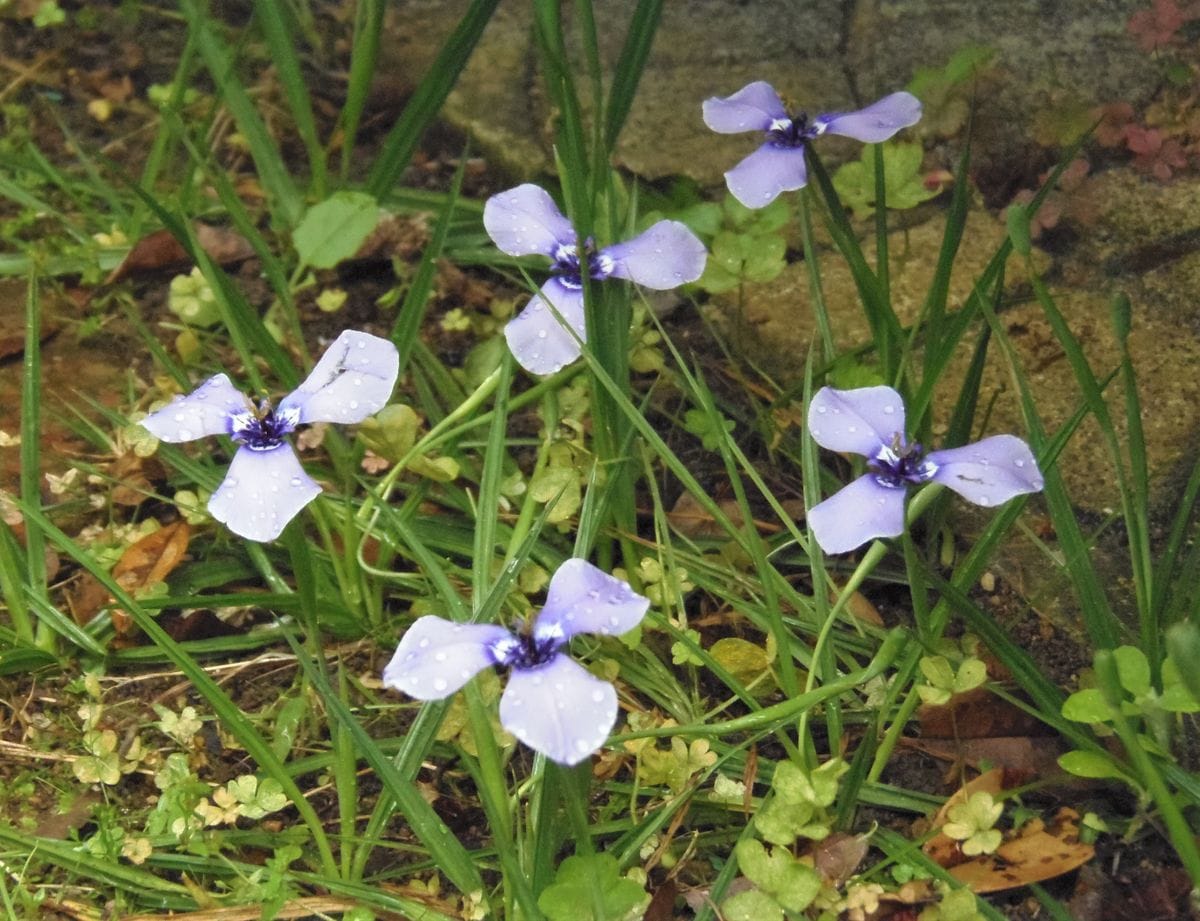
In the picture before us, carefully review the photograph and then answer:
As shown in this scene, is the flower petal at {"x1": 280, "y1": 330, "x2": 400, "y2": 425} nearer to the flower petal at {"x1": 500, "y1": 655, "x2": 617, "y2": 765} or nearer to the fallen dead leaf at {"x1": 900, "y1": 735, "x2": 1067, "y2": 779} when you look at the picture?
the flower petal at {"x1": 500, "y1": 655, "x2": 617, "y2": 765}

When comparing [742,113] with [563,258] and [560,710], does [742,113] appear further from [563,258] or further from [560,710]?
[560,710]

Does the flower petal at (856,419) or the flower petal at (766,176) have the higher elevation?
the flower petal at (766,176)

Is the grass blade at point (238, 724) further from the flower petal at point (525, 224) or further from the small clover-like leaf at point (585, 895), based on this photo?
the flower petal at point (525, 224)

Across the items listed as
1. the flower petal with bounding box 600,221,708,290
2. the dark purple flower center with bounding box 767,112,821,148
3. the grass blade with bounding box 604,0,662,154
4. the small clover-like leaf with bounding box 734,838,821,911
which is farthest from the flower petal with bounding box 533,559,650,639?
the grass blade with bounding box 604,0,662,154

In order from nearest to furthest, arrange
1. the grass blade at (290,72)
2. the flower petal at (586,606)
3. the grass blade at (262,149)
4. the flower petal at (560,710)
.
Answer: the flower petal at (560,710) < the flower petal at (586,606) < the grass blade at (290,72) < the grass blade at (262,149)

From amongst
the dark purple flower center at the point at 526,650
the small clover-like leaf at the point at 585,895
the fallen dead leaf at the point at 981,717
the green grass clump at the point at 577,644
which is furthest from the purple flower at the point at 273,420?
the fallen dead leaf at the point at 981,717

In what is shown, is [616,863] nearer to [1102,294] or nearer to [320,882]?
[320,882]
